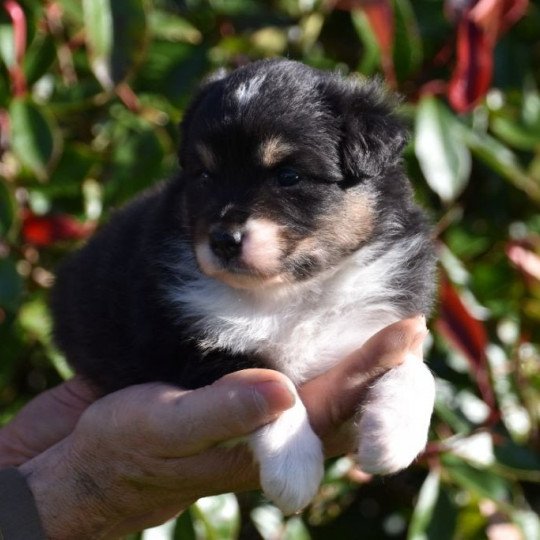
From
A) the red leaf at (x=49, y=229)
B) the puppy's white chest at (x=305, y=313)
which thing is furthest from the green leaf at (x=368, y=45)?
the puppy's white chest at (x=305, y=313)

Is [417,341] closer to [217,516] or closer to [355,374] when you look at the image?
[355,374]

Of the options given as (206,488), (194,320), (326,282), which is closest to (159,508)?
(206,488)

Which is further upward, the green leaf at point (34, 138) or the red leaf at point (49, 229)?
the green leaf at point (34, 138)

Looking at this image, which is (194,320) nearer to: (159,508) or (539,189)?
(159,508)

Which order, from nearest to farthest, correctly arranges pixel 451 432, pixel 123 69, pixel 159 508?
pixel 159 508, pixel 123 69, pixel 451 432

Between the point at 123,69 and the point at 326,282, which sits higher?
the point at 123,69

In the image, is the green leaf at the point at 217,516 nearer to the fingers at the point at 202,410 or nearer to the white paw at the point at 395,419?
the fingers at the point at 202,410
